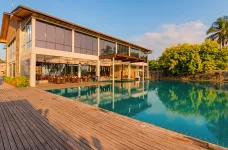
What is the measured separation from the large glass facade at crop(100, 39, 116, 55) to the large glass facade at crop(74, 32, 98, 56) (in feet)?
4.20

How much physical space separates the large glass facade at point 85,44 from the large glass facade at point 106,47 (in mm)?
1279

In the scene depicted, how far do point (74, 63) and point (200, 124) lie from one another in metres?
19.2

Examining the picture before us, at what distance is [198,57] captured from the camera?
27109mm

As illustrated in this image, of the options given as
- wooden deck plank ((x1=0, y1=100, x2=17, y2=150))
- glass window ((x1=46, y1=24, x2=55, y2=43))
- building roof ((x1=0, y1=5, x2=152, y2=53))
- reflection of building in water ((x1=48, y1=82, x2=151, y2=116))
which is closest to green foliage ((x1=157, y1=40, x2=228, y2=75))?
building roof ((x1=0, y1=5, x2=152, y2=53))

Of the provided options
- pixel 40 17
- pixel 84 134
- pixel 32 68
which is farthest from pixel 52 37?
pixel 84 134

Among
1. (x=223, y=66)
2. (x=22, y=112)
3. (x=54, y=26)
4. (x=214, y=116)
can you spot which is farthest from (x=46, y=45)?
(x=223, y=66)

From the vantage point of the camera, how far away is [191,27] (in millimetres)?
26078

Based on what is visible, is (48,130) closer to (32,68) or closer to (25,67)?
(32,68)

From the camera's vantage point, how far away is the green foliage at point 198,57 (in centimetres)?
2720

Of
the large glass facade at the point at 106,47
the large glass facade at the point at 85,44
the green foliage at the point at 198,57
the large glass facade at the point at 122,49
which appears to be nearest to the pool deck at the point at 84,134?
the large glass facade at the point at 85,44

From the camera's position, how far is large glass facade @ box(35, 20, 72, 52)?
555 inches

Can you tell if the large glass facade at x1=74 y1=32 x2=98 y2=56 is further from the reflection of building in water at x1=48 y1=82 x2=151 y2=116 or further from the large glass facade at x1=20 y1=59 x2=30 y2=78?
the reflection of building in water at x1=48 y1=82 x2=151 y2=116

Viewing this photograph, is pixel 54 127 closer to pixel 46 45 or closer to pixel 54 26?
pixel 46 45

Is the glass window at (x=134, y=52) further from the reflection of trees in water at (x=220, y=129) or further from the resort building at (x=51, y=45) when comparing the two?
the reflection of trees in water at (x=220, y=129)
